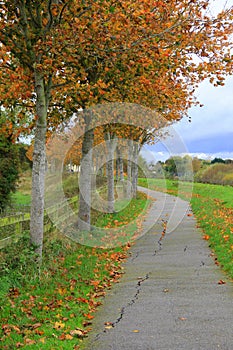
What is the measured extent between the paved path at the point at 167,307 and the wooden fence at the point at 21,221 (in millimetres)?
2612

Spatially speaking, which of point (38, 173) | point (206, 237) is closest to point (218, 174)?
point (206, 237)

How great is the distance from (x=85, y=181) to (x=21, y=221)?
168 inches

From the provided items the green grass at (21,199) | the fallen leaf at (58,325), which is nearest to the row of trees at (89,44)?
the fallen leaf at (58,325)

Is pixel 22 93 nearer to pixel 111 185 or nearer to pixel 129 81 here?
pixel 129 81

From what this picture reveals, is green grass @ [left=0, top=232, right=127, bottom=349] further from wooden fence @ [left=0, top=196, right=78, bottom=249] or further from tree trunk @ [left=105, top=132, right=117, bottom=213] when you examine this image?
tree trunk @ [left=105, top=132, right=117, bottom=213]

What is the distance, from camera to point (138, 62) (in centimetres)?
1055

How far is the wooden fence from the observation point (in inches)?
393

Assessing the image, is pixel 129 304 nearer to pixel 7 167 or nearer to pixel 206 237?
pixel 206 237

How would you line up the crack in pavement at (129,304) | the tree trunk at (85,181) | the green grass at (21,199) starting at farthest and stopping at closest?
the green grass at (21,199) < the tree trunk at (85,181) < the crack in pavement at (129,304)

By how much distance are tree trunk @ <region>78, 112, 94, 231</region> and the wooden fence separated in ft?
1.77

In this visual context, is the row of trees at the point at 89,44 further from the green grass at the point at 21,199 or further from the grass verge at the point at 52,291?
the green grass at the point at 21,199

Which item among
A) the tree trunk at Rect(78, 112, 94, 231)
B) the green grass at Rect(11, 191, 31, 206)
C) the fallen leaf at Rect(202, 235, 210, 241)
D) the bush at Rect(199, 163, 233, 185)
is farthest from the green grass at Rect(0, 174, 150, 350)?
the bush at Rect(199, 163, 233, 185)

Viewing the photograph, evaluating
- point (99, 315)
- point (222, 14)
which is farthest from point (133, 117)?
point (99, 315)

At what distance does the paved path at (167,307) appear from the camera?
5.64 meters
